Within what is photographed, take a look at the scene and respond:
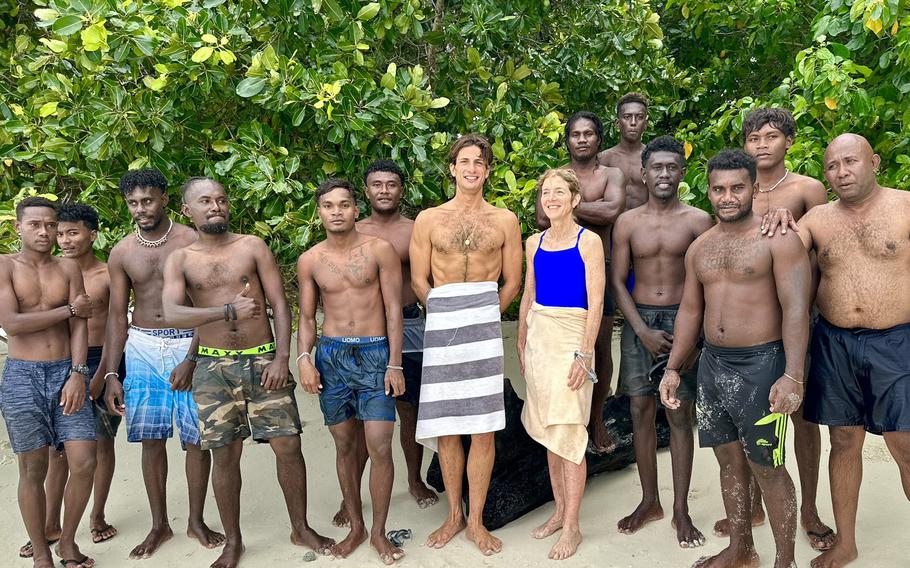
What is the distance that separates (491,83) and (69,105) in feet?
10.3

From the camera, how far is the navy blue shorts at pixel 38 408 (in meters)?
4.14

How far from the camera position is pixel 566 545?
Result: 4.19 meters

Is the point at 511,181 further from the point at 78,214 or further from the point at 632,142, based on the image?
the point at 78,214

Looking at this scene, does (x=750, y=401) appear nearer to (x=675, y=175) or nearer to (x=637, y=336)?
(x=637, y=336)

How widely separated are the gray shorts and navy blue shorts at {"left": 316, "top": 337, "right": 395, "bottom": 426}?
1473mm

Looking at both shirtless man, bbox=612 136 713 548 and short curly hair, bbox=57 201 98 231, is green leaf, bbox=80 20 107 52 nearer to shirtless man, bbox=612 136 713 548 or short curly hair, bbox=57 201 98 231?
short curly hair, bbox=57 201 98 231

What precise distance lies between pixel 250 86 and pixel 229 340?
63.5 inches

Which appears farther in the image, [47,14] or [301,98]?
[301,98]

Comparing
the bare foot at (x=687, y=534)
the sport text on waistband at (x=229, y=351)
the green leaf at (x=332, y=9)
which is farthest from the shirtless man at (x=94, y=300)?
the bare foot at (x=687, y=534)

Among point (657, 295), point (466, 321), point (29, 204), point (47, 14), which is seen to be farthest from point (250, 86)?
point (657, 295)

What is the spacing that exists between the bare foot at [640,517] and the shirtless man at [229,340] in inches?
81.8

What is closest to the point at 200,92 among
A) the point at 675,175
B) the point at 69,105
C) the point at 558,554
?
the point at 69,105

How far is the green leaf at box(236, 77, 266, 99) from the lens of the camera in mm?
4496

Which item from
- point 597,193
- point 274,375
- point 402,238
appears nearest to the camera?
point 274,375
